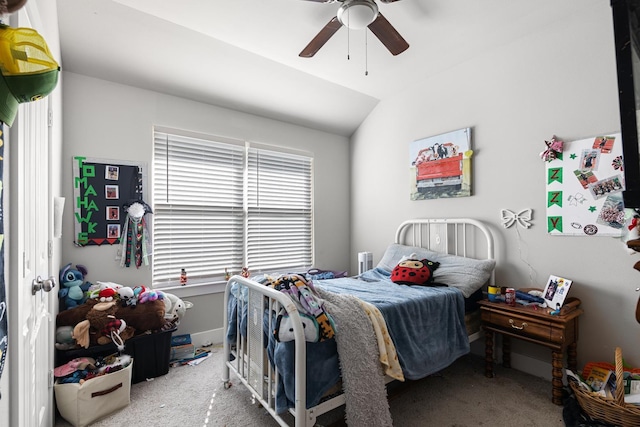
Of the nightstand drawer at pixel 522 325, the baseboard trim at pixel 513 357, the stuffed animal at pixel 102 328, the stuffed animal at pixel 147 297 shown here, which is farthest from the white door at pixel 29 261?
the nightstand drawer at pixel 522 325

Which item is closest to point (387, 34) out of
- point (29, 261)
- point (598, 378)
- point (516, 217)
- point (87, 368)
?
point (516, 217)

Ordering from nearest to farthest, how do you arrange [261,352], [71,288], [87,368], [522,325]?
[261,352], [87,368], [522,325], [71,288]

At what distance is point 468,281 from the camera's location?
2.48 meters

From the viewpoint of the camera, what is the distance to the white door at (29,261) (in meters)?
0.94

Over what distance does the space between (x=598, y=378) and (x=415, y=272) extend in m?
1.28

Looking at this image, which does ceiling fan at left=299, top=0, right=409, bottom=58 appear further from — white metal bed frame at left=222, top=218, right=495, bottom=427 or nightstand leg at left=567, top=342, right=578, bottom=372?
nightstand leg at left=567, top=342, right=578, bottom=372

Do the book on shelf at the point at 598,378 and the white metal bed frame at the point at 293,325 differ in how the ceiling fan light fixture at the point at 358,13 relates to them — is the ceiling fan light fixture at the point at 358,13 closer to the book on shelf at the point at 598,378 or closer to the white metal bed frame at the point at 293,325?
the white metal bed frame at the point at 293,325

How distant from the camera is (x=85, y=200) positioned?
252 cm

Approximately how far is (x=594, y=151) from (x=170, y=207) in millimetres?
3444

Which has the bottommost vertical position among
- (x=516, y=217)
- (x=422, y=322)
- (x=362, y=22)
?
(x=422, y=322)

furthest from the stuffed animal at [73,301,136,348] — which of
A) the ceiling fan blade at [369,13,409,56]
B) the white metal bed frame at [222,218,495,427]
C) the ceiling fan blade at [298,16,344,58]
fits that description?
the ceiling fan blade at [369,13,409,56]

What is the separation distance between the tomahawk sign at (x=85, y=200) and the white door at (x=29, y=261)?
90 centimetres

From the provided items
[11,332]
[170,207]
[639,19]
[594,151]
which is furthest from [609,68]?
[170,207]

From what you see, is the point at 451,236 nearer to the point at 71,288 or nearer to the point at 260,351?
the point at 260,351
